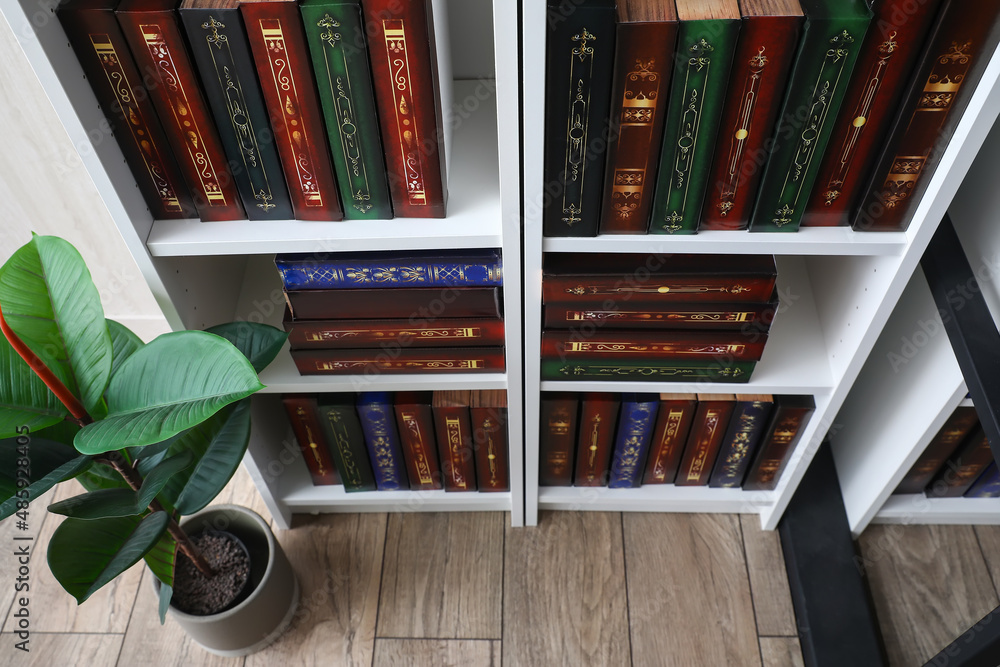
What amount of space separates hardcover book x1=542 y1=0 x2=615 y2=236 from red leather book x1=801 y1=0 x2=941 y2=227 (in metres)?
0.26

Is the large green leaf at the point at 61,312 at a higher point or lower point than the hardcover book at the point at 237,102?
lower

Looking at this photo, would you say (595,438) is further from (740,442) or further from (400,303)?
(400,303)

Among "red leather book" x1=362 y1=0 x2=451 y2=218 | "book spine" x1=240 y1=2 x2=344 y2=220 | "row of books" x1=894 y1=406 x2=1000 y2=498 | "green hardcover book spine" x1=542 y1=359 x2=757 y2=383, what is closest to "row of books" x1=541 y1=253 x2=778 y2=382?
"green hardcover book spine" x1=542 y1=359 x2=757 y2=383

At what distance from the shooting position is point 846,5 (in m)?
0.79

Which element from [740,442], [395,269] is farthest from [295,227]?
[740,442]

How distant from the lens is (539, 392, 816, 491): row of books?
1307 millimetres

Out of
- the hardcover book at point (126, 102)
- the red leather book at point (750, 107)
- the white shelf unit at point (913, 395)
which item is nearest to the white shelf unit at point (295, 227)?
the hardcover book at point (126, 102)

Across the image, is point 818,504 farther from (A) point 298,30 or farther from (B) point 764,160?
(A) point 298,30

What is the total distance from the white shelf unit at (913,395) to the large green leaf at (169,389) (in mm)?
919

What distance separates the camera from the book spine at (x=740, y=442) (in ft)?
4.30

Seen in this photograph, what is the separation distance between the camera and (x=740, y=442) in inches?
54.8

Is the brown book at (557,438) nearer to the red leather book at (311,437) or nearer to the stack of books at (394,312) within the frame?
the stack of books at (394,312)

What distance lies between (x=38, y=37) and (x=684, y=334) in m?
0.87

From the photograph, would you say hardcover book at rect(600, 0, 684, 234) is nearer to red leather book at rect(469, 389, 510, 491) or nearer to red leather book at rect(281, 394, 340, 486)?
red leather book at rect(469, 389, 510, 491)
